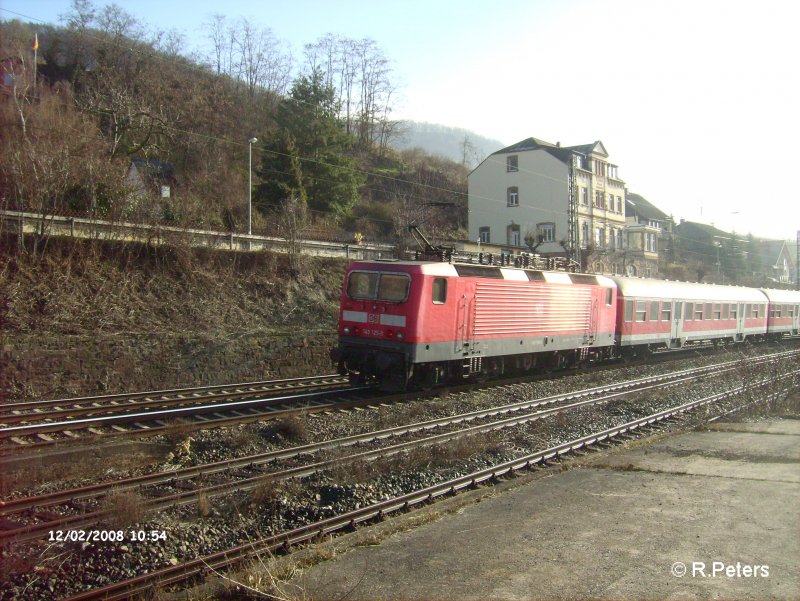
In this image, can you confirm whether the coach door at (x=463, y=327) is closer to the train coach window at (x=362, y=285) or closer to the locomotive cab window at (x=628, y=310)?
the train coach window at (x=362, y=285)

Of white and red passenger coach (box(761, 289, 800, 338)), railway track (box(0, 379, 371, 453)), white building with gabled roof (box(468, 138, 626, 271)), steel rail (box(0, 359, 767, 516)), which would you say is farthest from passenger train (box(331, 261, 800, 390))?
white building with gabled roof (box(468, 138, 626, 271))

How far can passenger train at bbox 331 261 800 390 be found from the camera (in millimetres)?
14703

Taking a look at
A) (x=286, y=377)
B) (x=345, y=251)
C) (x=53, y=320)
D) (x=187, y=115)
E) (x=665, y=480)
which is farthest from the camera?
(x=187, y=115)

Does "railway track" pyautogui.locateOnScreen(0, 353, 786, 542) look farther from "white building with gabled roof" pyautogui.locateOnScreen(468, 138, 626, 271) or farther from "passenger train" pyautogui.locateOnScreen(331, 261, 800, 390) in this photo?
"white building with gabled roof" pyautogui.locateOnScreen(468, 138, 626, 271)

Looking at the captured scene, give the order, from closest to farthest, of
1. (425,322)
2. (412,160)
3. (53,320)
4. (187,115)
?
1. (425,322)
2. (53,320)
3. (187,115)
4. (412,160)

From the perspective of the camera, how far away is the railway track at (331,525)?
5273 millimetres

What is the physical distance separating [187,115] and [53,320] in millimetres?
34445

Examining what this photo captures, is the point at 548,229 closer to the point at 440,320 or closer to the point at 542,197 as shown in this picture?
the point at 542,197

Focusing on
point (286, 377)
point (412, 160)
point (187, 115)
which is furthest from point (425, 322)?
point (412, 160)

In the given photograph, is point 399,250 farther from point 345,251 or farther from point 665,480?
point 665,480

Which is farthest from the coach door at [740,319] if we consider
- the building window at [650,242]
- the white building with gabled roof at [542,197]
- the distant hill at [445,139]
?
the distant hill at [445,139]

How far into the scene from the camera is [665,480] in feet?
27.9

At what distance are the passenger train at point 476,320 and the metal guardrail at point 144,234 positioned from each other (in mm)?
9610

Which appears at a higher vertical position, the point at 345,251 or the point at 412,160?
the point at 412,160
